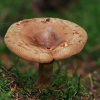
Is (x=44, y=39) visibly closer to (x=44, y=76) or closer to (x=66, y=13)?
(x=44, y=76)

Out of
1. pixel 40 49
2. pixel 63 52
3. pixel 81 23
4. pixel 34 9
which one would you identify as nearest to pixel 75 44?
pixel 63 52

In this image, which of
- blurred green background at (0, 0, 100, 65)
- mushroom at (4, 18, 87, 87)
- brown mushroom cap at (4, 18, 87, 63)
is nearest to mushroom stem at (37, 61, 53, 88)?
mushroom at (4, 18, 87, 87)

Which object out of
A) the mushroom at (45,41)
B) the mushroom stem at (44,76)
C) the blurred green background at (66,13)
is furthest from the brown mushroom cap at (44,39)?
the blurred green background at (66,13)

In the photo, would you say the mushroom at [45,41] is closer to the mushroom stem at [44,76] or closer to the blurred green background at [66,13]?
the mushroom stem at [44,76]

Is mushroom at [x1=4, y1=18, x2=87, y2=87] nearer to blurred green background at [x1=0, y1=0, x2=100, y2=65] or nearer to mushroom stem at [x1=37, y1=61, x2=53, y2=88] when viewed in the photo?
mushroom stem at [x1=37, y1=61, x2=53, y2=88]

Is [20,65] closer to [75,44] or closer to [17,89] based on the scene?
[17,89]

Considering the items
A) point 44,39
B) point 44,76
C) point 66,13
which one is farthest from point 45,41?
point 66,13
